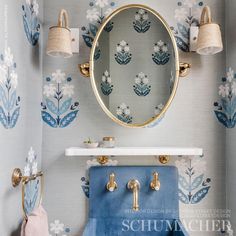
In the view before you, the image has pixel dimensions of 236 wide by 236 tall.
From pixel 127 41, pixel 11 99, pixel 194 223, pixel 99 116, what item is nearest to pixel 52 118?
pixel 99 116

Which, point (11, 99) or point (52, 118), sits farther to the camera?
point (52, 118)

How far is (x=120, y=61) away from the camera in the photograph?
1.30m

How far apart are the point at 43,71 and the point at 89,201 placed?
0.67m

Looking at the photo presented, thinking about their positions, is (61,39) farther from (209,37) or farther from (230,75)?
(230,75)

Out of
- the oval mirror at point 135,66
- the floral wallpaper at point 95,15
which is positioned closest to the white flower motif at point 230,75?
the oval mirror at point 135,66

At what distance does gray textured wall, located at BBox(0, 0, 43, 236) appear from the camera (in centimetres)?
93

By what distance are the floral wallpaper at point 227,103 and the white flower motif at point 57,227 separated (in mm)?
930

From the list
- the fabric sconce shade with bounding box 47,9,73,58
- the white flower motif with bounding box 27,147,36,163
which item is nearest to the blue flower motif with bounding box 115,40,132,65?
the fabric sconce shade with bounding box 47,9,73,58

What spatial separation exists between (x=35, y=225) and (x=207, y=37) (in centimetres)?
102

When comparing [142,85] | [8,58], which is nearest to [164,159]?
[142,85]

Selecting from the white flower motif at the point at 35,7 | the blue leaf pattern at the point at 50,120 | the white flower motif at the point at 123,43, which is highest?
the white flower motif at the point at 35,7

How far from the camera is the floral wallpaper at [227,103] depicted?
1304 mm

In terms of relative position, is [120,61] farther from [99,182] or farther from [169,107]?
[99,182]

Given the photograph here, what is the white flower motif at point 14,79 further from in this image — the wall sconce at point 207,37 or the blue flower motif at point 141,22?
the wall sconce at point 207,37
